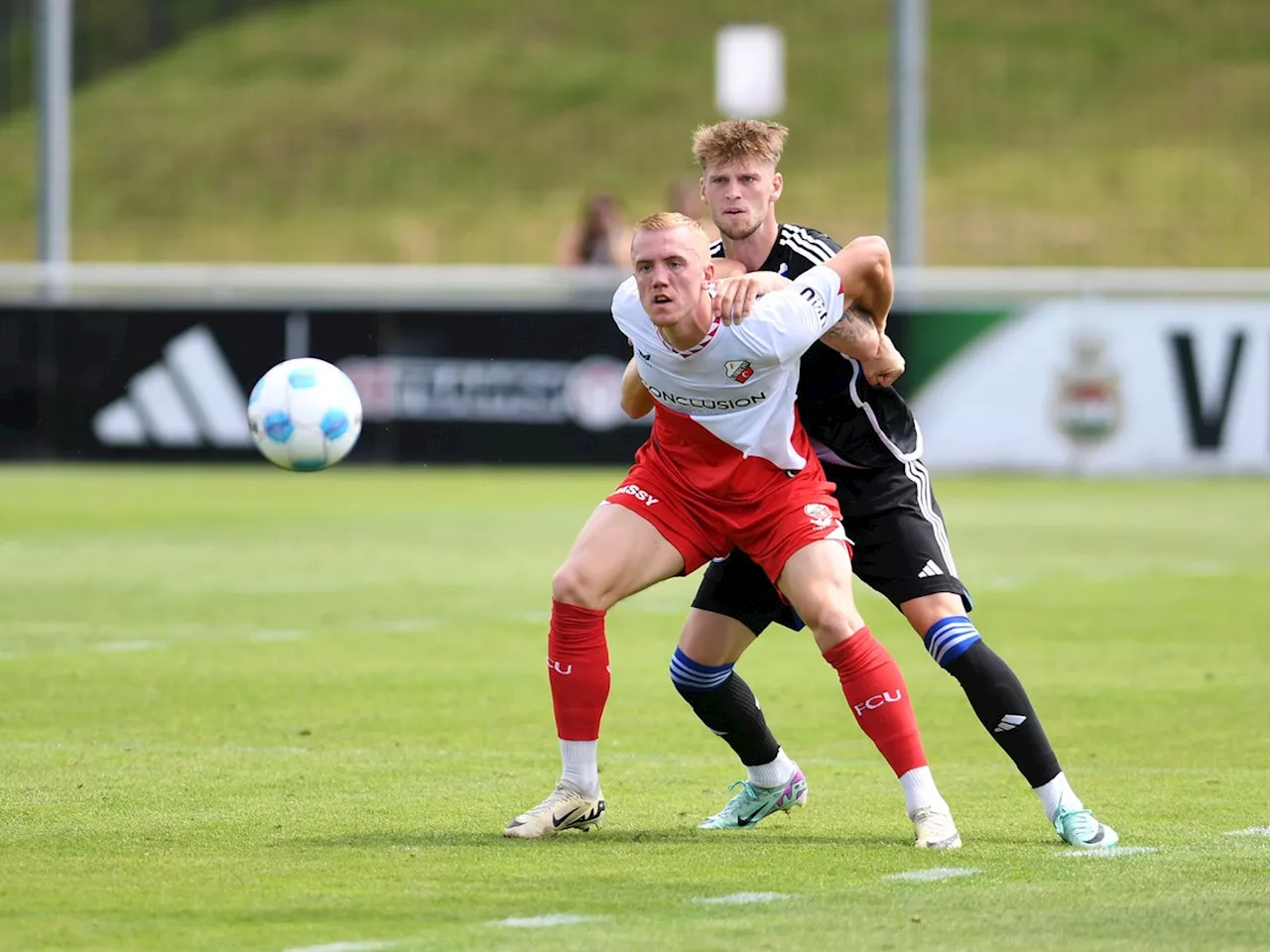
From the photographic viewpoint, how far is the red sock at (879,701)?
6977 mm

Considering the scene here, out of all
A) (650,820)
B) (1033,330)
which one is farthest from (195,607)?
(1033,330)

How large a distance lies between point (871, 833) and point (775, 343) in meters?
1.49

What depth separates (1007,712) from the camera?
700 cm

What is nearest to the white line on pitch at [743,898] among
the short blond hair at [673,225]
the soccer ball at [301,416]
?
the short blond hair at [673,225]

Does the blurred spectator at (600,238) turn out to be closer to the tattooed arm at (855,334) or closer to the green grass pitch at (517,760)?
Result: the green grass pitch at (517,760)

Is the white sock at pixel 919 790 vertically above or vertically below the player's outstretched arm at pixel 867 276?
below

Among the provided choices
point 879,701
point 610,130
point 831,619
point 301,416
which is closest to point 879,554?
point 831,619

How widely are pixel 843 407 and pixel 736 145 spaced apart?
94 cm

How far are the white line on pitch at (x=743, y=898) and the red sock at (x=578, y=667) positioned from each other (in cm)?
110

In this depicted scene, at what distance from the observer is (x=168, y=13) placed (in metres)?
80.8

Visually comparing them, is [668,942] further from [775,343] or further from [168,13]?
[168,13]

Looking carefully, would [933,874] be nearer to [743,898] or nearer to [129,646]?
[743,898]

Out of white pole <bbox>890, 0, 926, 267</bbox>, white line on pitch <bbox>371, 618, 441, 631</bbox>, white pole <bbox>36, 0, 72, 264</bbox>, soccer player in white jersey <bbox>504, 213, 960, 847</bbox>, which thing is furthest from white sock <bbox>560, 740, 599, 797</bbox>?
white pole <bbox>36, 0, 72, 264</bbox>

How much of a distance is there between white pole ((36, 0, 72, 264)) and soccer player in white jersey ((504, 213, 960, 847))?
20271 millimetres
